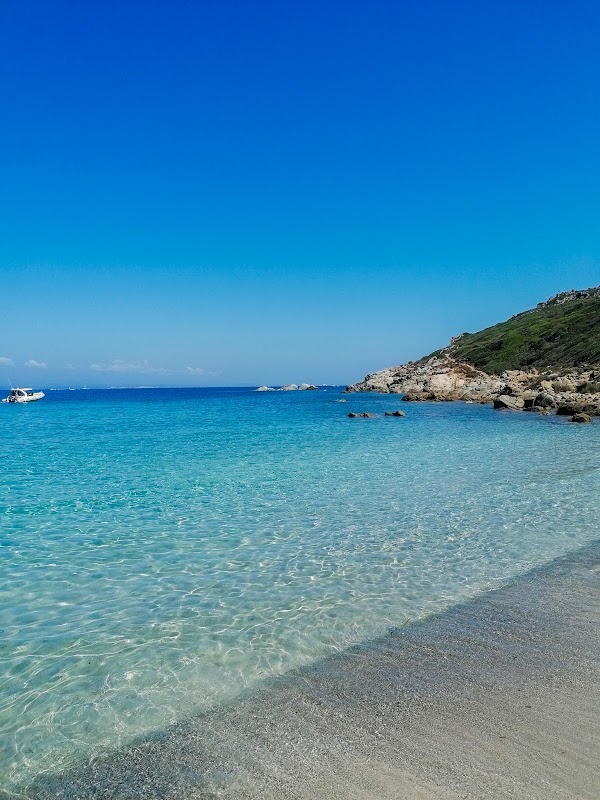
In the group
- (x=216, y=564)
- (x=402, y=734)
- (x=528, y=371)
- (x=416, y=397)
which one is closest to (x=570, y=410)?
(x=416, y=397)

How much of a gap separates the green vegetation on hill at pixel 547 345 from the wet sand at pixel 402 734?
3189 inches

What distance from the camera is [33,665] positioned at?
6559 mm

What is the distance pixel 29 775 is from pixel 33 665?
215 centimetres

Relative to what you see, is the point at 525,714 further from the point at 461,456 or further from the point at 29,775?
the point at 461,456

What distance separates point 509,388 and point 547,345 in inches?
1769

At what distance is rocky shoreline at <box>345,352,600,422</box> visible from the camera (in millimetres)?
49891

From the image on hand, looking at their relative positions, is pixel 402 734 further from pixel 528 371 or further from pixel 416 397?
pixel 528 371

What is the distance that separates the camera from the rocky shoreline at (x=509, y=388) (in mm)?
49891

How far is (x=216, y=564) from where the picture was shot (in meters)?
10.1

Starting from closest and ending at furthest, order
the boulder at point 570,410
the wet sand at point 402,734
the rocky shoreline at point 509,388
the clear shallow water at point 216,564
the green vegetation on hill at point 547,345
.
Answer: the wet sand at point 402,734, the clear shallow water at point 216,564, the boulder at point 570,410, the rocky shoreline at point 509,388, the green vegetation on hill at point 547,345

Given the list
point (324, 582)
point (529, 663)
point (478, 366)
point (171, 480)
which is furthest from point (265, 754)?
point (478, 366)

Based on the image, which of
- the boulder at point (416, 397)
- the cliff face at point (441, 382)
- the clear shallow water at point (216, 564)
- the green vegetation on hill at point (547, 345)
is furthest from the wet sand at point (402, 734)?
the green vegetation on hill at point (547, 345)

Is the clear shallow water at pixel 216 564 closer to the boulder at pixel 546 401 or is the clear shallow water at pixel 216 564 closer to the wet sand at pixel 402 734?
the wet sand at pixel 402 734

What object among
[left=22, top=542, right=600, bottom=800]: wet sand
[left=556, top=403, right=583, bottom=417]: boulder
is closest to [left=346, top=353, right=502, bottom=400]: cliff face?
[left=556, top=403, right=583, bottom=417]: boulder
